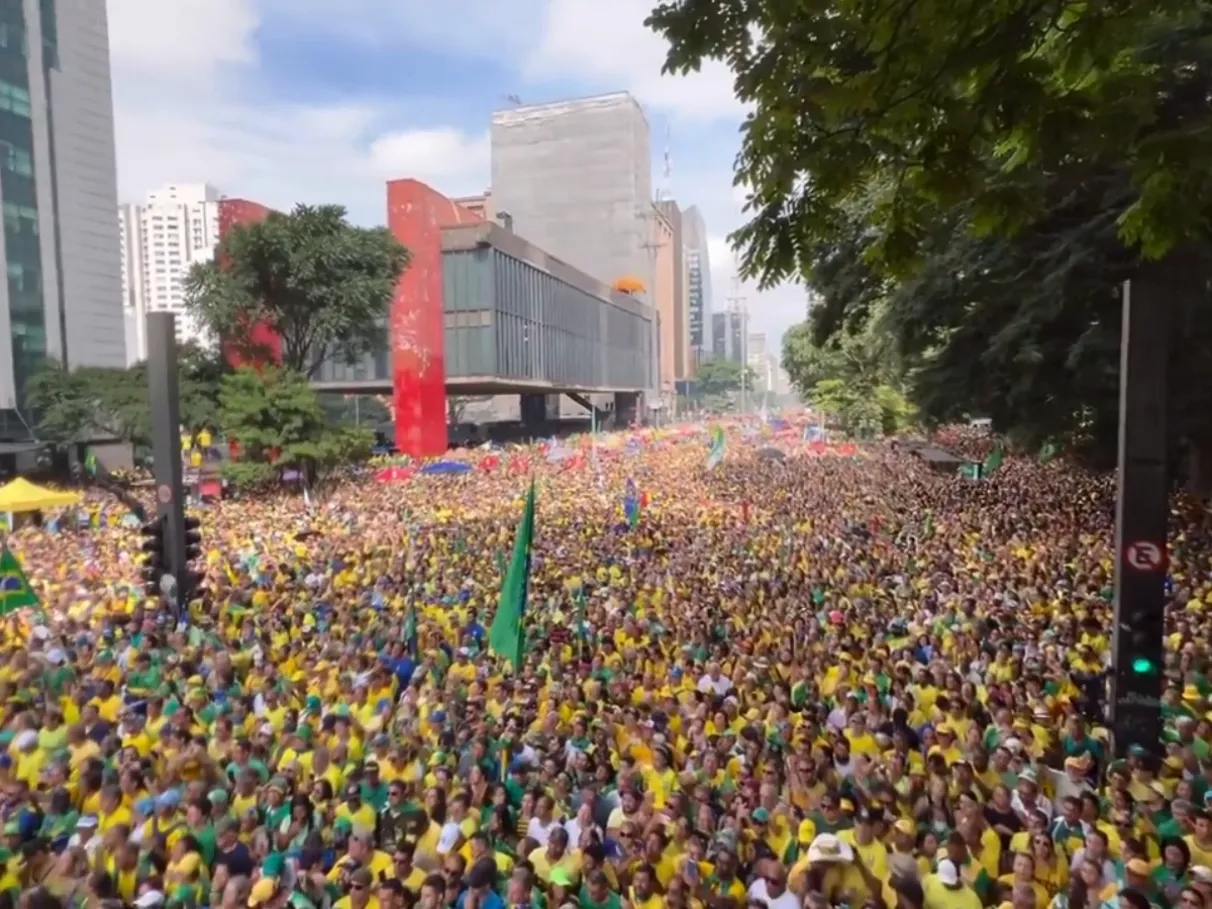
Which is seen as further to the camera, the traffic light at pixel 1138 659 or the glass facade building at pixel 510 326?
the glass facade building at pixel 510 326

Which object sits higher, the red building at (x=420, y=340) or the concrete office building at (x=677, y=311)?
the concrete office building at (x=677, y=311)

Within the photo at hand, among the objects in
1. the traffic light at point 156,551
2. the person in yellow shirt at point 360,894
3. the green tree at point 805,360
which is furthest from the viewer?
the green tree at point 805,360

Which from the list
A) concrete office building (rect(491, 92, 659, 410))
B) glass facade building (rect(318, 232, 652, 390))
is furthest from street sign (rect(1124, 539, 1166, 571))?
concrete office building (rect(491, 92, 659, 410))

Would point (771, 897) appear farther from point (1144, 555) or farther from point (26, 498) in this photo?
point (26, 498)

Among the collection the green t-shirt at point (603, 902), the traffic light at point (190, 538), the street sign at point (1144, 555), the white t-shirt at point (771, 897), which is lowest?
the green t-shirt at point (603, 902)

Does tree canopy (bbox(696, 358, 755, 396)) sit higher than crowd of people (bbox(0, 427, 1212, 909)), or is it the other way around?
tree canopy (bbox(696, 358, 755, 396))

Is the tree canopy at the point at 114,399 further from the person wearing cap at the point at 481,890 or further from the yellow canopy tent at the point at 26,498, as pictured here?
the person wearing cap at the point at 481,890

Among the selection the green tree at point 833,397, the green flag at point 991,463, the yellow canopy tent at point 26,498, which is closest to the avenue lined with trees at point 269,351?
the yellow canopy tent at point 26,498

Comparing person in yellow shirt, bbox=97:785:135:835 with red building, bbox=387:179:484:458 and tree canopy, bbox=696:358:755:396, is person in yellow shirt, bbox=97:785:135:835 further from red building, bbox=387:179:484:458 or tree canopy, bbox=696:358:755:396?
tree canopy, bbox=696:358:755:396
